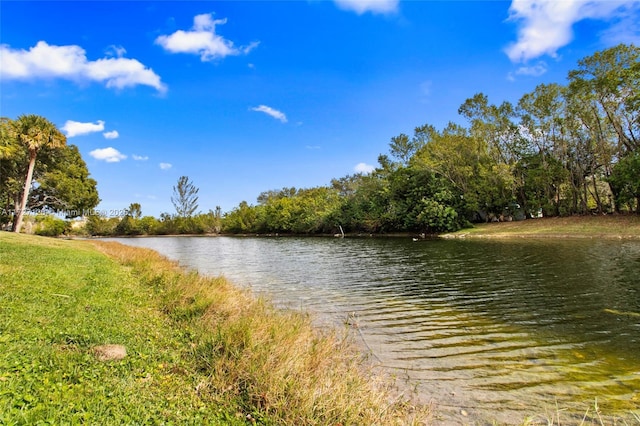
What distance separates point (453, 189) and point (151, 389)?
5314cm

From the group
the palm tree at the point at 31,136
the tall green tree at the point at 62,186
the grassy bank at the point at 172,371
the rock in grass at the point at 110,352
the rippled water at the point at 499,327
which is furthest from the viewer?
the tall green tree at the point at 62,186

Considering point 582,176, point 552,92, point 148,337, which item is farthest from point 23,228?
point 582,176

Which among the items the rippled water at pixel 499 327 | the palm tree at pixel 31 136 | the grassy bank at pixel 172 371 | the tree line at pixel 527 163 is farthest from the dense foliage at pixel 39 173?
the tree line at pixel 527 163

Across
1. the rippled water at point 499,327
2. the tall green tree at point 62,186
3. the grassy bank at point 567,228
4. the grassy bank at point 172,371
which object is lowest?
the rippled water at point 499,327

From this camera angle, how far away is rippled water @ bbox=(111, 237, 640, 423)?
5.52 metres

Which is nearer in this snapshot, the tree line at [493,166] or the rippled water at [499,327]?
the rippled water at [499,327]

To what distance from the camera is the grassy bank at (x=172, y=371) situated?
3852 mm

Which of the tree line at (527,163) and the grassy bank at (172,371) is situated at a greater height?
the tree line at (527,163)

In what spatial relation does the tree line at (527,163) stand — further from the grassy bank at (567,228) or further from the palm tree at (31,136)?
the palm tree at (31,136)

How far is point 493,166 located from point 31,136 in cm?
5389

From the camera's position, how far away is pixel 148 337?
620 cm

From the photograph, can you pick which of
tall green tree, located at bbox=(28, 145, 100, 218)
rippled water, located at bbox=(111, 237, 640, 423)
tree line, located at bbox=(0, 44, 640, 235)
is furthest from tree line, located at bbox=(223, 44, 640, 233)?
tall green tree, located at bbox=(28, 145, 100, 218)

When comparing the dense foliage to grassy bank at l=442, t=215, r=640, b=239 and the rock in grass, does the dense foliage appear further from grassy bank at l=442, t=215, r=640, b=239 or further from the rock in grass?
grassy bank at l=442, t=215, r=640, b=239

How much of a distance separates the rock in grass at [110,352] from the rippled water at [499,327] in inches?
186
